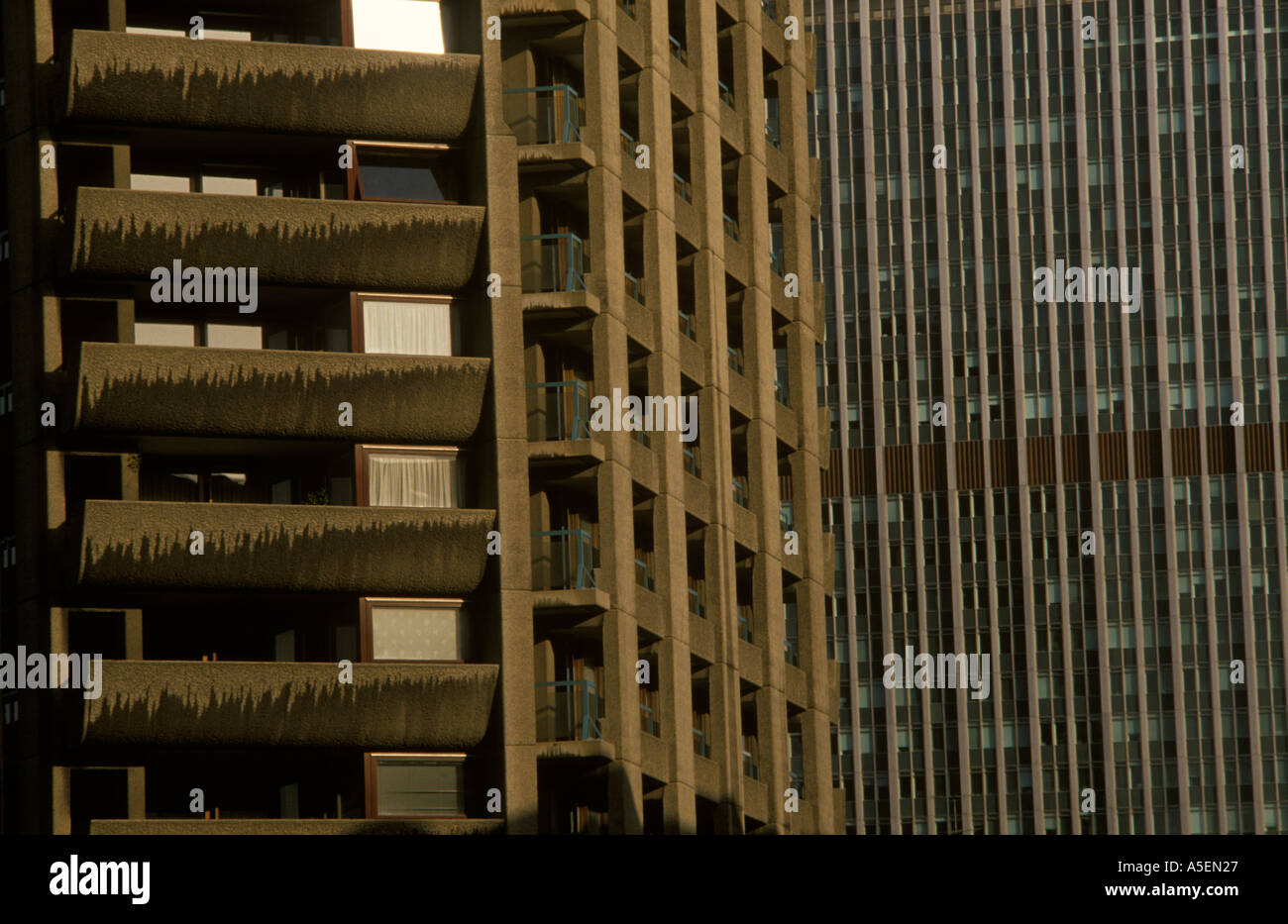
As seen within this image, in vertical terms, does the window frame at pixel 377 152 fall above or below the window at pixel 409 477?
above

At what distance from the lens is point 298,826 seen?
58.7 metres

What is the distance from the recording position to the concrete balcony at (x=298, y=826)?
5778 centimetres

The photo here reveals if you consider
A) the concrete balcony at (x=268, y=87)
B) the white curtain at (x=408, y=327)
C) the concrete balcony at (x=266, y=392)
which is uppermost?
the concrete balcony at (x=268, y=87)

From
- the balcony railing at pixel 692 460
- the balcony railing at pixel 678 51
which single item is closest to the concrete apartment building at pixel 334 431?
the balcony railing at pixel 692 460

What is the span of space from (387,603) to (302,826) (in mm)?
5690

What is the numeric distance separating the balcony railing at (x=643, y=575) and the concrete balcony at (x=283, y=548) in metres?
7.10

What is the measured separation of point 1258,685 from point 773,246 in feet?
296

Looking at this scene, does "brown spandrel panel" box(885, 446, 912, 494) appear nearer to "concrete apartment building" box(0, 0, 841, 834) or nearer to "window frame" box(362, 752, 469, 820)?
"concrete apartment building" box(0, 0, 841, 834)

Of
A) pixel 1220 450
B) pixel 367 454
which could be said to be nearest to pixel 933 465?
pixel 1220 450

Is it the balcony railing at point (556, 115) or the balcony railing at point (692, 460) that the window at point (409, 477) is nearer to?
the balcony railing at point (556, 115)

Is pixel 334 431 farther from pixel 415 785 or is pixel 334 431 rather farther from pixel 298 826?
pixel 298 826

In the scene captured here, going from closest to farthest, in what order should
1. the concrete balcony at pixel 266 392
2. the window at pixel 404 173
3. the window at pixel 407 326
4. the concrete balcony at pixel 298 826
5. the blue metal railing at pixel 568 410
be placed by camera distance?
1. the concrete balcony at pixel 298 826
2. the concrete balcony at pixel 266 392
3. the window at pixel 407 326
4. the window at pixel 404 173
5. the blue metal railing at pixel 568 410

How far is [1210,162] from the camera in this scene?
176 meters
